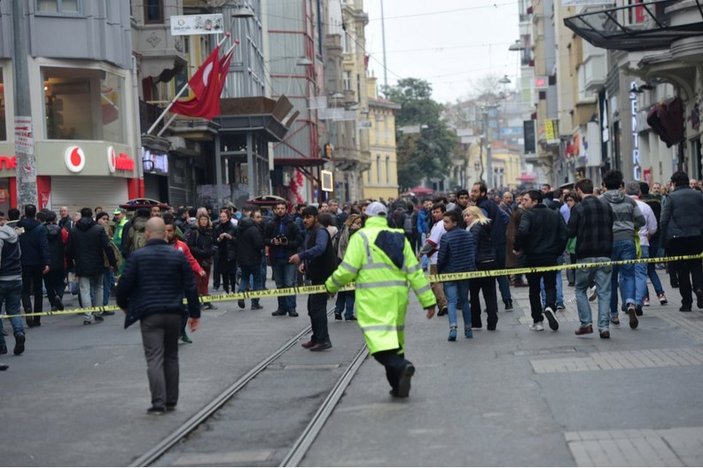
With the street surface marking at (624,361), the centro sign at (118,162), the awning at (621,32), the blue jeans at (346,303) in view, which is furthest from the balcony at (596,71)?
the street surface marking at (624,361)

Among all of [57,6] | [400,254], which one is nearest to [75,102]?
[57,6]

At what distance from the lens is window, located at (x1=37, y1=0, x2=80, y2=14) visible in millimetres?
32750

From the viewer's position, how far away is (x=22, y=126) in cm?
2167

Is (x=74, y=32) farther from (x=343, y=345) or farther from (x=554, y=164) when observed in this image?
(x=554, y=164)

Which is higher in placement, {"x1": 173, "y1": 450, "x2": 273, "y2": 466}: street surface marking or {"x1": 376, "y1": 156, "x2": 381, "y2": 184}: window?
{"x1": 376, "y1": 156, "x2": 381, "y2": 184}: window

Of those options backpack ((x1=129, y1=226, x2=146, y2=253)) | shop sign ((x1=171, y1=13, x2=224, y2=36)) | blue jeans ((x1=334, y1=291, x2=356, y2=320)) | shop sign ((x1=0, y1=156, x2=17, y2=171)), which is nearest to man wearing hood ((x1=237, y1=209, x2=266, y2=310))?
backpack ((x1=129, y1=226, x2=146, y2=253))

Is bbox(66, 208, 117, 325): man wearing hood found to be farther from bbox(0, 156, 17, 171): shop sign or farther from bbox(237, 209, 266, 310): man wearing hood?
bbox(0, 156, 17, 171): shop sign

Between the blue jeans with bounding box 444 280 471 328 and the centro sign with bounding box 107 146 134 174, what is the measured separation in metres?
19.6

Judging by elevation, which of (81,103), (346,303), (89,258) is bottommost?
(346,303)

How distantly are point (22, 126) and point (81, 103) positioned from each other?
1303 centimetres

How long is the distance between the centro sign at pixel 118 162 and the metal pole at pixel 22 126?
482 inches

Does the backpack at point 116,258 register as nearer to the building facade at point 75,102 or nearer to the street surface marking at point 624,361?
the street surface marking at point 624,361

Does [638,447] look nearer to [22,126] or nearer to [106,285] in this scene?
[106,285]

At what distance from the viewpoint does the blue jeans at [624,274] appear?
52.1 feet
